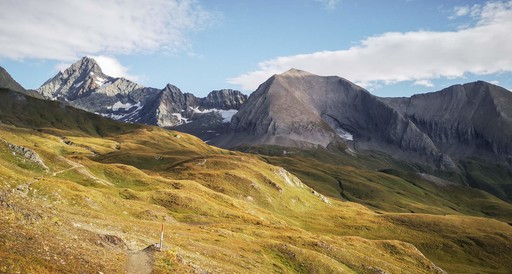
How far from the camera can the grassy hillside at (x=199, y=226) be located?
96.4 ft

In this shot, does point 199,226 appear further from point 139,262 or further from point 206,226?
point 139,262

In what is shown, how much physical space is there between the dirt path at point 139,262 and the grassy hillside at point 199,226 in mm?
81

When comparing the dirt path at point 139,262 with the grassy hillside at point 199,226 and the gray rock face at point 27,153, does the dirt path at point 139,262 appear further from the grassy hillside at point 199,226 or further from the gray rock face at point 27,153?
the gray rock face at point 27,153

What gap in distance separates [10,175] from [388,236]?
9294 centimetres

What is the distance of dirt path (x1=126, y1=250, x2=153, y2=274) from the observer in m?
28.3

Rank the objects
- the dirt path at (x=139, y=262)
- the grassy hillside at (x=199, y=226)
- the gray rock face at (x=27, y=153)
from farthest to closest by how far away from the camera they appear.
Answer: the gray rock face at (x=27, y=153) → the grassy hillside at (x=199, y=226) → the dirt path at (x=139, y=262)

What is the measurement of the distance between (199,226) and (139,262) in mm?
32798

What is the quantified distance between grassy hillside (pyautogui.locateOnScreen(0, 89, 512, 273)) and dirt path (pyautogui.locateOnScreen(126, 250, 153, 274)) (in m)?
0.08

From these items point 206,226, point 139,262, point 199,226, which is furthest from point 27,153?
point 139,262

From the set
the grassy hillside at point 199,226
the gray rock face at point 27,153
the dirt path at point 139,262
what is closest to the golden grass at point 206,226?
the grassy hillside at point 199,226

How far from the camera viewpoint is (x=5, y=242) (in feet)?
79.3

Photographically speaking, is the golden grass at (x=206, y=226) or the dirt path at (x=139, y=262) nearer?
the dirt path at (x=139, y=262)

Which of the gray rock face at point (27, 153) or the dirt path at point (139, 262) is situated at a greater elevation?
the gray rock face at point (27, 153)

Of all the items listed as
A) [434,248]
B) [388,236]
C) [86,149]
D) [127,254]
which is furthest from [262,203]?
[86,149]
